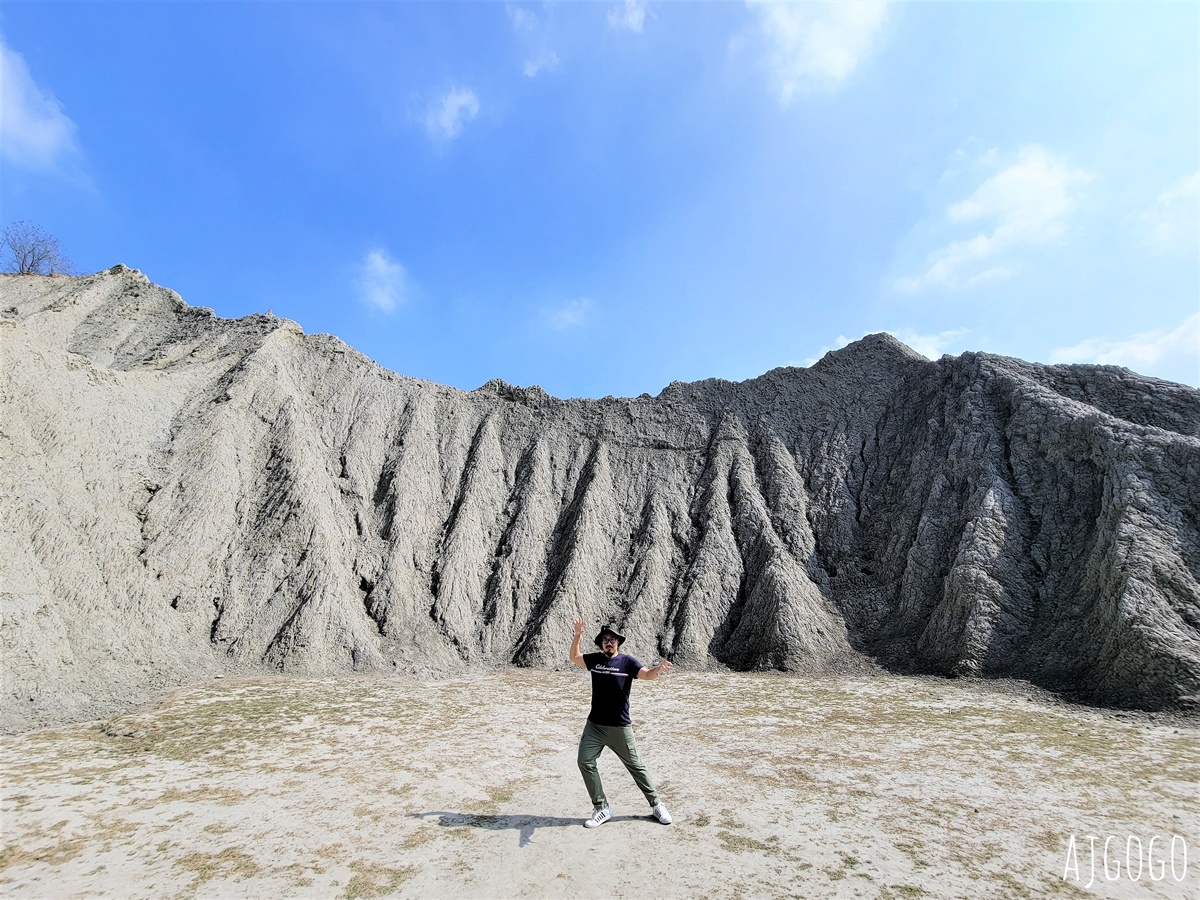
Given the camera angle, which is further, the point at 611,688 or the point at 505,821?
the point at 505,821

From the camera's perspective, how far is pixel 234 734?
12102 millimetres

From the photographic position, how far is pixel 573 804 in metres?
8.69

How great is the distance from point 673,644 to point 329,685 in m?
12.7

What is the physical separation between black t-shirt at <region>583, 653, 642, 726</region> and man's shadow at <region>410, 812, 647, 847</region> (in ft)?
5.76

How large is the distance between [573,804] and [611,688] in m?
2.74

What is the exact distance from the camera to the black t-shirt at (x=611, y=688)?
7.27 metres

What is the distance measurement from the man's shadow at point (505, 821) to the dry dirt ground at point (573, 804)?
0.04m

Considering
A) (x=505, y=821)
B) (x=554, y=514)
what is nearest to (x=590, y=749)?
(x=505, y=821)

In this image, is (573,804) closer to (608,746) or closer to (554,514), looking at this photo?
(608,746)

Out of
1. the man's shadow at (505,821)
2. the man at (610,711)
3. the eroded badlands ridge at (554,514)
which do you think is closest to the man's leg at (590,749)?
the man at (610,711)

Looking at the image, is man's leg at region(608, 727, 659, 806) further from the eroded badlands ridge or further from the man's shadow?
the eroded badlands ridge

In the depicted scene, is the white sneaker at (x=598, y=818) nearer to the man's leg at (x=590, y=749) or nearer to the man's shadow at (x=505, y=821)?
the man's shadow at (x=505, y=821)

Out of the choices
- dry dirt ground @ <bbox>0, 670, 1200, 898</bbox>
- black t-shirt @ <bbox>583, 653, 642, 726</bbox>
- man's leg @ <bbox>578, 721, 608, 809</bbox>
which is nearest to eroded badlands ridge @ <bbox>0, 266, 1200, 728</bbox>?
dry dirt ground @ <bbox>0, 670, 1200, 898</bbox>

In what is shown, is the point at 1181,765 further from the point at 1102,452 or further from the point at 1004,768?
the point at 1102,452
